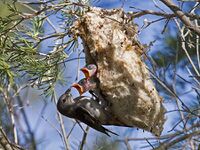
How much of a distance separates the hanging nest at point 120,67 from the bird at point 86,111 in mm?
32

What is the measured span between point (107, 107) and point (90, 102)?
5 cm

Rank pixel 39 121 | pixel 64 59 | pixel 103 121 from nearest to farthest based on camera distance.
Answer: pixel 103 121, pixel 64 59, pixel 39 121

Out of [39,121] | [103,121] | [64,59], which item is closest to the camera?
[103,121]

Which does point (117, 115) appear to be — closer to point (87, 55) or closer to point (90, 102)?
point (90, 102)

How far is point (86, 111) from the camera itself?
1294 mm

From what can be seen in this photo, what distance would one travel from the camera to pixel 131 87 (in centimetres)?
131

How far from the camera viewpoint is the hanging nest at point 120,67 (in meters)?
1.31

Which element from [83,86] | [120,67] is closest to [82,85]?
[83,86]

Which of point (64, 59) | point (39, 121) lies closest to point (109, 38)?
point (64, 59)

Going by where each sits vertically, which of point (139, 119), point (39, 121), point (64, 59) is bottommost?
point (39, 121)

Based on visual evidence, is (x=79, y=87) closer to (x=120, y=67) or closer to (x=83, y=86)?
(x=83, y=86)

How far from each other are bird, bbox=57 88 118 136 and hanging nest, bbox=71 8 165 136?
0.03 metres

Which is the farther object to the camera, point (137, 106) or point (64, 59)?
point (64, 59)

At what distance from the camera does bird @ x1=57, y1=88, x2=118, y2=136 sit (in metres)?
1.30
